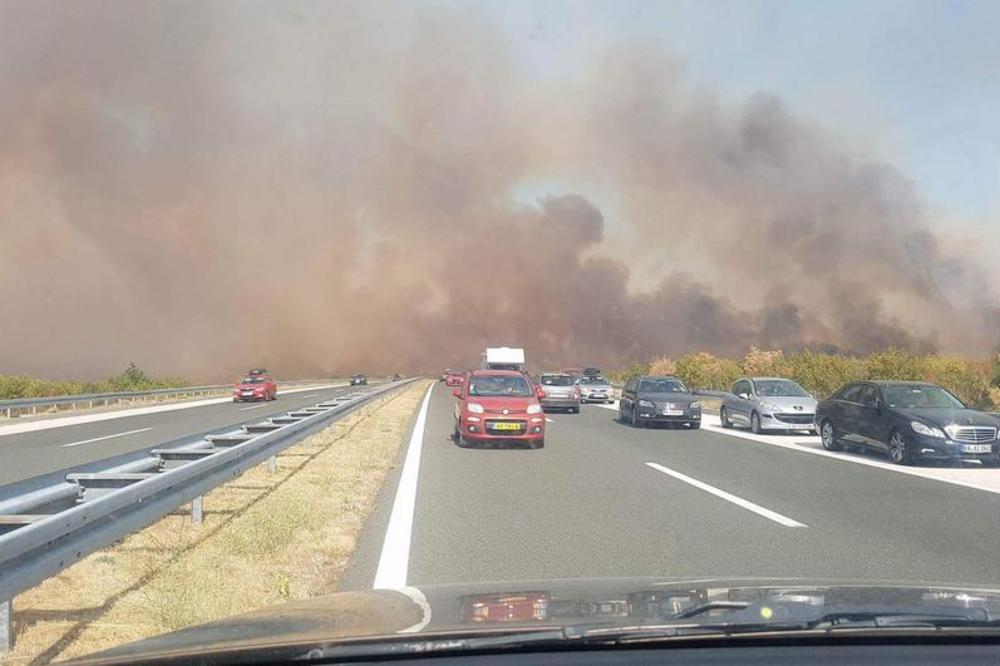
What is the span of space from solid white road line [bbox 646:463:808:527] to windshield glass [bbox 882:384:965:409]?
17.2 ft

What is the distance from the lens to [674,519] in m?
9.27

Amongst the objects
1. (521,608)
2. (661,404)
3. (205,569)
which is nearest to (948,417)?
(661,404)

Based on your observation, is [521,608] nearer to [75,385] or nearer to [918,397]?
[918,397]

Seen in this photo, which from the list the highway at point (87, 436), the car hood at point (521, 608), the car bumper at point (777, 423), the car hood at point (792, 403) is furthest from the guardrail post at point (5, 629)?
the car hood at point (792, 403)

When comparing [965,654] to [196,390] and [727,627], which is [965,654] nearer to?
[727,627]

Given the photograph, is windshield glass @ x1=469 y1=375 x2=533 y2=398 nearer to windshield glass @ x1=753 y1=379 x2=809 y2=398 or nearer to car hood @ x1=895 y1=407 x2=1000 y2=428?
windshield glass @ x1=753 y1=379 x2=809 y2=398

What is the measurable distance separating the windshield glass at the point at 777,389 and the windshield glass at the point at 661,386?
6.94 ft

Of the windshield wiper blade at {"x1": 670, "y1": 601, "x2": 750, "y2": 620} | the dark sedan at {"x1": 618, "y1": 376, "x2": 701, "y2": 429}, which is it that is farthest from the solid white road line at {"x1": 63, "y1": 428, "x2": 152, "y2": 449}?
the windshield wiper blade at {"x1": 670, "y1": 601, "x2": 750, "y2": 620}

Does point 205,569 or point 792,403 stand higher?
point 792,403

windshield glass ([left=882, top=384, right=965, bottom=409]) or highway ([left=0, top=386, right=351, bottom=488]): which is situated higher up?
windshield glass ([left=882, top=384, right=965, bottom=409])

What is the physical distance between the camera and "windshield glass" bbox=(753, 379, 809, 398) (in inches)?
904

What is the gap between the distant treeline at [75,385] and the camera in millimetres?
37250

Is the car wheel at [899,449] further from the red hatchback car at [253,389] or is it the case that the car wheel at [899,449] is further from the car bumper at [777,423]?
the red hatchback car at [253,389]

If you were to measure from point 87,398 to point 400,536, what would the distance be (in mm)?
29619
